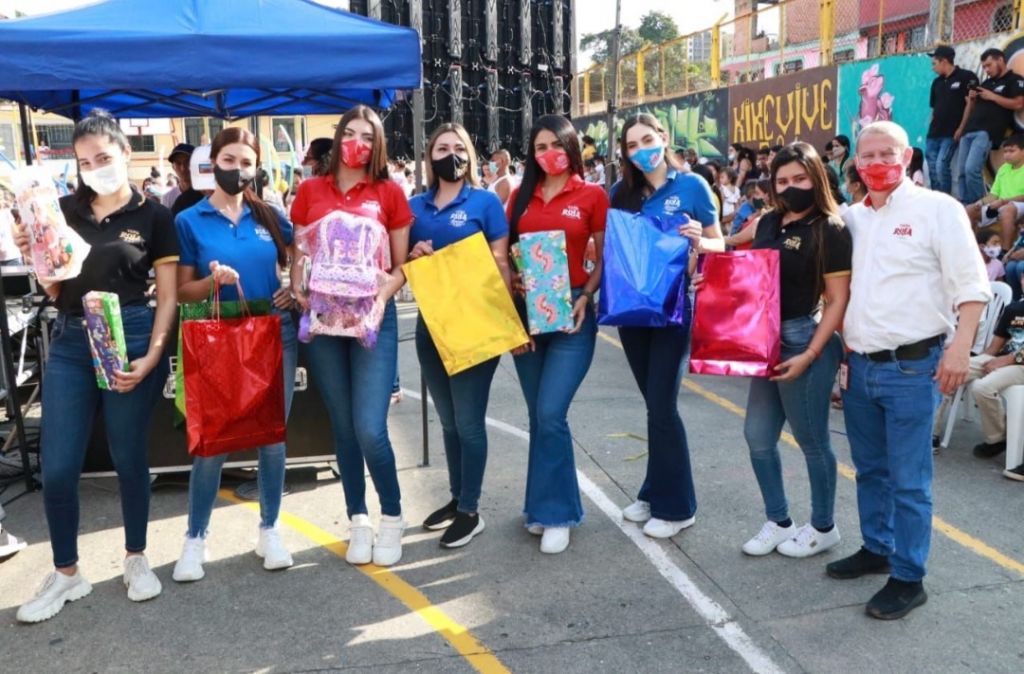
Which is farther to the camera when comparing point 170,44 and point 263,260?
point 170,44

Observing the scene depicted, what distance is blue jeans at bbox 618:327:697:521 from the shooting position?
4062mm

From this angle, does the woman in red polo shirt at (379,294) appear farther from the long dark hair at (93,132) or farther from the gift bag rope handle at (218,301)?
the long dark hair at (93,132)

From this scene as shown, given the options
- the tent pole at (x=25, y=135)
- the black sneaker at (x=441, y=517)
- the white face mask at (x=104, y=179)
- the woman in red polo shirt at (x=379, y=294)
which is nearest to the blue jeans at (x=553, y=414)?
the black sneaker at (x=441, y=517)

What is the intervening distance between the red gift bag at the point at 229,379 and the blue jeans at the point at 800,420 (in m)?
2.14

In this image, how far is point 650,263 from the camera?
3844mm

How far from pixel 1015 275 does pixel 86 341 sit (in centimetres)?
704

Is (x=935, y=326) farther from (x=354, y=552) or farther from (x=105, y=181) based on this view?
(x=105, y=181)

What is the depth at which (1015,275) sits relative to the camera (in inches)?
290

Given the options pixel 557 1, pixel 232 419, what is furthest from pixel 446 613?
pixel 557 1

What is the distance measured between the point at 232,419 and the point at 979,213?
27.4 feet

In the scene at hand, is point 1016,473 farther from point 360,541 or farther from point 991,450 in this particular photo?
point 360,541

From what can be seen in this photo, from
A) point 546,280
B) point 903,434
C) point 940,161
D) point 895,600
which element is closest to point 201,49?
point 546,280

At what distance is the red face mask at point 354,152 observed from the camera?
3.81 meters

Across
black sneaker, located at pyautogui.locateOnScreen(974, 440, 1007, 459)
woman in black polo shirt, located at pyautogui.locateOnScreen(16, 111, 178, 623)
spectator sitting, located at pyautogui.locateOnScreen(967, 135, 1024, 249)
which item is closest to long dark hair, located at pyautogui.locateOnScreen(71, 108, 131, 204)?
woman in black polo shirt, located at pyautogui.locateOnScreen(16, 111, 178, 623)
